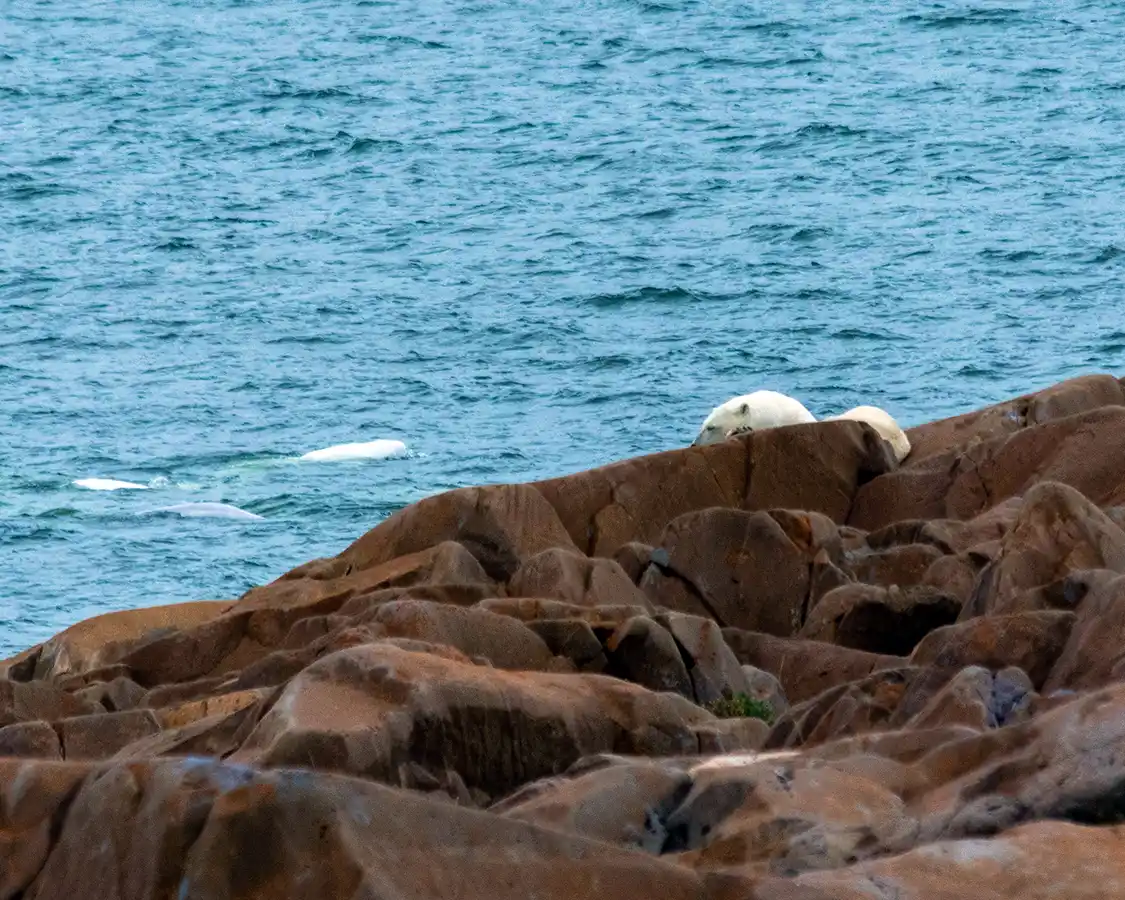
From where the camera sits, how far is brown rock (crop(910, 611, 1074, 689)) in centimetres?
1070

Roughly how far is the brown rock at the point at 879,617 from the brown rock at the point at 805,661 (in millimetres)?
295

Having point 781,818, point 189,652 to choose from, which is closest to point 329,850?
point 781,818

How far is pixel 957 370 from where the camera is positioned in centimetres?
4753

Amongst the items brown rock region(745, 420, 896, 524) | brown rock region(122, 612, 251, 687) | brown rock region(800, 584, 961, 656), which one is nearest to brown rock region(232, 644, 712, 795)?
brown rock region(800, 584, 961, 656)

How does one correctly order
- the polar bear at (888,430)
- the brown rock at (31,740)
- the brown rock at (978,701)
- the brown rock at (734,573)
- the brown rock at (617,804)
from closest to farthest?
1. the brown rock at (617,804)
2. the brown rock at (978,701)
3. the brown rock at (31,740)
4. the brown rock at (734,573)
5. the polar bear at (888,430)

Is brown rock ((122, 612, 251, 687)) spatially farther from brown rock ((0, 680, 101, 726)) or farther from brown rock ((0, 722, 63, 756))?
brown rock ((0, 722, 63, 756))

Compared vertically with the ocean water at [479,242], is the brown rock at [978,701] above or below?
above

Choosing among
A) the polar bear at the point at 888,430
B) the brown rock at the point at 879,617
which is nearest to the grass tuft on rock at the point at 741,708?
the brown rock at the point at 879,617

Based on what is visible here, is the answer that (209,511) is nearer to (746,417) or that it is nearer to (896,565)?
(746,417)

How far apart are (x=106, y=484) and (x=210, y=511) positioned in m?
3.58

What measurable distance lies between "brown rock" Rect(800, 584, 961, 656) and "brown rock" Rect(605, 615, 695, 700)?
5.06 feet

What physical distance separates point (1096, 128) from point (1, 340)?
3432 centimetres

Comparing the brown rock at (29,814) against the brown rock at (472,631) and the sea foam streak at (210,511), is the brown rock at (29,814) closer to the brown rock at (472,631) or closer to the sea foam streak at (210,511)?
the brown rock at (472,631)

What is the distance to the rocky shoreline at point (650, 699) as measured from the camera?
6.47 meters
